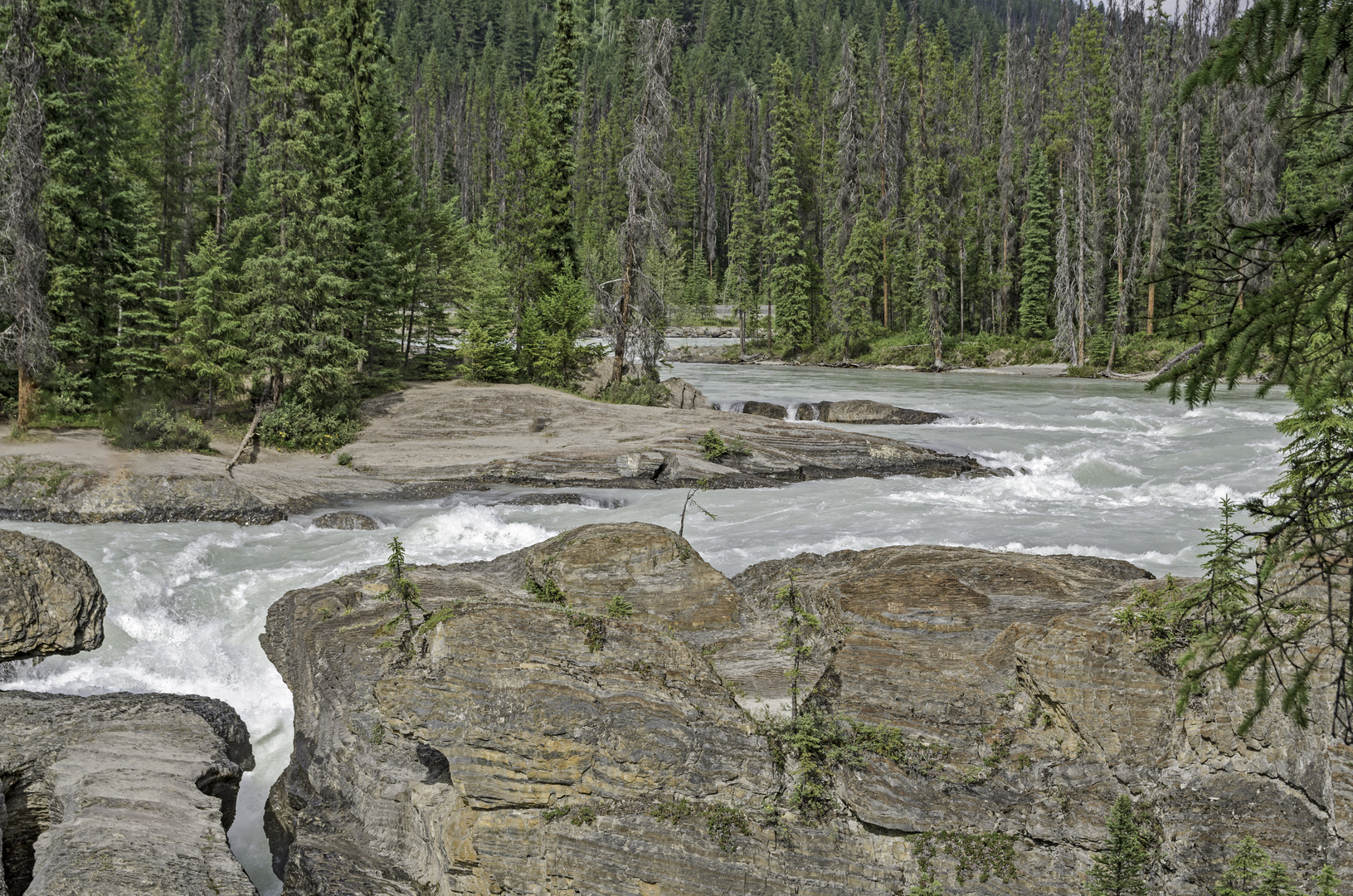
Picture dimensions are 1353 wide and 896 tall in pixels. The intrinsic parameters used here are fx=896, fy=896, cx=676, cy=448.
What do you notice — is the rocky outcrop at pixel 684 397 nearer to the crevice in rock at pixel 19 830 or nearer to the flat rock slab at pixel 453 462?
the flat rock slab at pixel 453 462

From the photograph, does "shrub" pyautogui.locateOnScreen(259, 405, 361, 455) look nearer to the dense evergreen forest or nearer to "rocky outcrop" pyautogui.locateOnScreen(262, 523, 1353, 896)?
the dense evergreen forest

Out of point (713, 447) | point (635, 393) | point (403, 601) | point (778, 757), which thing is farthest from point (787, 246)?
point (778, 757)

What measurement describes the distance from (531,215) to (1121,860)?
3112 centimetres

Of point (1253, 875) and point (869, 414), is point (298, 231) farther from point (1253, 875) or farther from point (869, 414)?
point (1253, 875)

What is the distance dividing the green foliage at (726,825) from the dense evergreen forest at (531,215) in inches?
164

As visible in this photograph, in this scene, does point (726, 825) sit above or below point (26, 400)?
below

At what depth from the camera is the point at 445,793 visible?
693 cm

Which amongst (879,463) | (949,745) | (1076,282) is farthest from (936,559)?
(1076,282)

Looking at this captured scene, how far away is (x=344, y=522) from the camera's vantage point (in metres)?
16.8

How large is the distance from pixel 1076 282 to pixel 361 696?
46548 millimetres

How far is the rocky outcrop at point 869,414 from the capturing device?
93.6 feet

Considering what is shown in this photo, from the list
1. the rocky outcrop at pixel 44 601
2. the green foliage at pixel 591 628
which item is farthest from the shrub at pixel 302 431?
the green foliage at pixel 591 628

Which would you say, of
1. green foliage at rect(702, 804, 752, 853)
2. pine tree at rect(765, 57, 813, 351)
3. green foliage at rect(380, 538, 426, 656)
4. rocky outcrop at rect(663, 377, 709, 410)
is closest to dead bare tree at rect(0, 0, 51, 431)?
green foliage at rect(380, 538, 426, 656)

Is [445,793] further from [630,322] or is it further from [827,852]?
[630,322]
